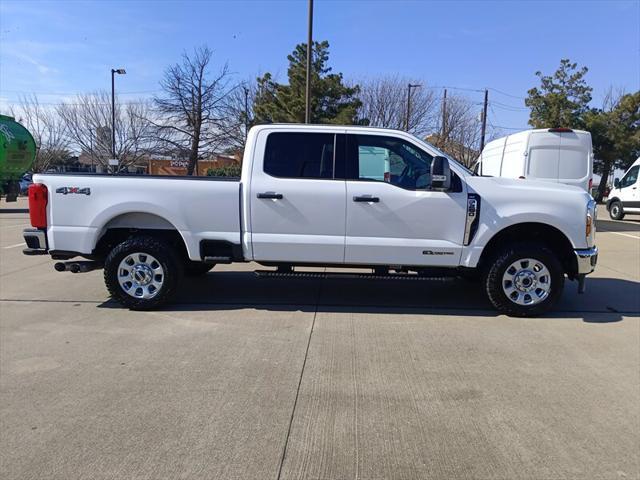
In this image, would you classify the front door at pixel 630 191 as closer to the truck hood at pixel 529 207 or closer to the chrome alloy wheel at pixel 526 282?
the truck hood at pixel 529 207

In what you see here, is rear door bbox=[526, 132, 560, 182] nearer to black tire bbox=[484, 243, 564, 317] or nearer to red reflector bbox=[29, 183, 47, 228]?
black tire bbox=[484, 243, 564, 317]

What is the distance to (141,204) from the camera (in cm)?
558

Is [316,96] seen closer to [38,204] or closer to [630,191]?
[630,191]

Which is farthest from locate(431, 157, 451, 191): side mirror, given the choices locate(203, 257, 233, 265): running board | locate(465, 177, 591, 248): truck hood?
locate(203, 257, 233, 265): running board

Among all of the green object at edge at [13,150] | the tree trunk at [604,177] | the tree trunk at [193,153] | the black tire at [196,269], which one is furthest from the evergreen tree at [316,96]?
the tree trunk at [604,177]

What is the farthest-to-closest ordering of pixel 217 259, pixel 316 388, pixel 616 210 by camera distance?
pixel 616 210
pixel 217 259
pixel 316 388

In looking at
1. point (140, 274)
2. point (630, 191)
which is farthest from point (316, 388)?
point (630, 191)

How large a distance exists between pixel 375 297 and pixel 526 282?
1.86 metres

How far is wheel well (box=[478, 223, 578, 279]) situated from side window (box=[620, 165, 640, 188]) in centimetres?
1697

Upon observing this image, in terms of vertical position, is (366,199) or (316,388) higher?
(366,199)

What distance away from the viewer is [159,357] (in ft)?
14.5

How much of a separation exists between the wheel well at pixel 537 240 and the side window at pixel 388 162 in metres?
1.13

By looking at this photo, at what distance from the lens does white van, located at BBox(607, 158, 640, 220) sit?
19500 millimetres

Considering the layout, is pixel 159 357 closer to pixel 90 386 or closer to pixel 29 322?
pixel 90 386
